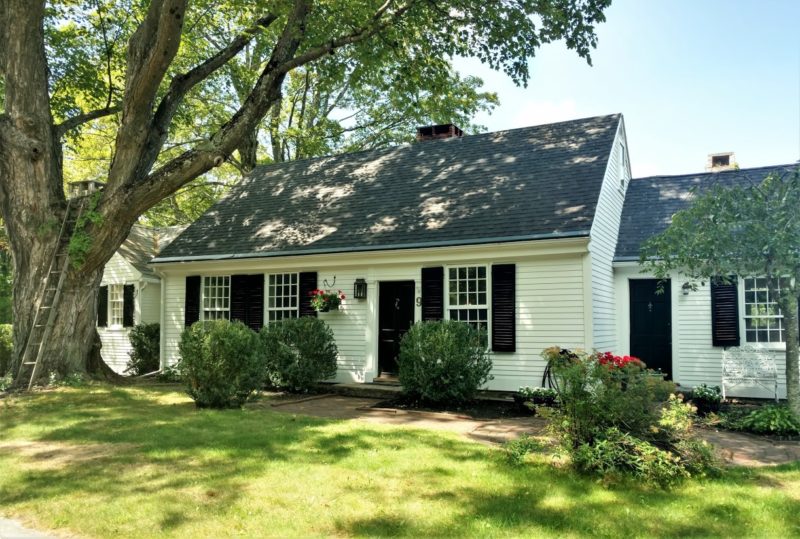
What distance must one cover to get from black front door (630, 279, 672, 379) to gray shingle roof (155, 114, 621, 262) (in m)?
2.56

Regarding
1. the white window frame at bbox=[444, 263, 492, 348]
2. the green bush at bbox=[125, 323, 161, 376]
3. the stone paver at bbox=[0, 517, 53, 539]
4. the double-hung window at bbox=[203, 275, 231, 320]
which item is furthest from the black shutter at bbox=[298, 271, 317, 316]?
the stone paver at bbox=[0, 517, 53, 539]

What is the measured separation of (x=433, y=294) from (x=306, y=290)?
3.13 meters

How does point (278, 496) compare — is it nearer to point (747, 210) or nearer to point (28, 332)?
point (747, 210)

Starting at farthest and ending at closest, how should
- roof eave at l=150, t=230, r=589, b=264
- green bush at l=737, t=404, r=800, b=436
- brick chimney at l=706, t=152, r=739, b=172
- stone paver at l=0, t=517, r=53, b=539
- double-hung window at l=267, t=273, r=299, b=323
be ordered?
1. brick chimney at l=706, t=152, r=739, b=172
2. double-hung window at l=267, t=273, r=299, b=323
3. roof eave at l=150, t=230, r=589, b=264
4. green bush at l=737, t=404, r=800, b=436
5. stone paver at l=0, t=517, r=53, b=539

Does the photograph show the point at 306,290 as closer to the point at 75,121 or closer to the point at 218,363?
the point at 218,363

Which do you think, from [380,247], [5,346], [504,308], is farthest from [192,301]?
[504,308]

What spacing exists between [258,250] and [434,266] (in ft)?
14.5

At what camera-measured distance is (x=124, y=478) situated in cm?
525

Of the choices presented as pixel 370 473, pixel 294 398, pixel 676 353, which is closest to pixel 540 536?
pixel 370 473

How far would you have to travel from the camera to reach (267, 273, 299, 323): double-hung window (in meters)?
13.1

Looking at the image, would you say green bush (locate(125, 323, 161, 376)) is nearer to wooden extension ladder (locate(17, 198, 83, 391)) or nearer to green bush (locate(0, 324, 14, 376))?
green bush (locate(0, 324, 14, 376))

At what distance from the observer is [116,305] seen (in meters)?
17.6

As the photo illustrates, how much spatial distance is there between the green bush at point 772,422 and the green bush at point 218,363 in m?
7.12

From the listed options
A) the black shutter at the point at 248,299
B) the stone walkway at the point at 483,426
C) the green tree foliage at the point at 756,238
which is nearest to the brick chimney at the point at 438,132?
the black shutter at the point at 248,299
